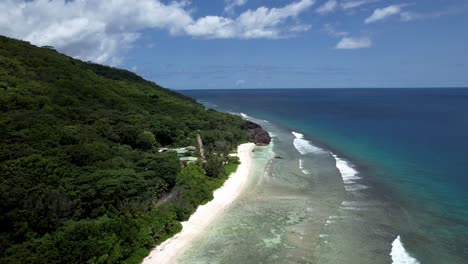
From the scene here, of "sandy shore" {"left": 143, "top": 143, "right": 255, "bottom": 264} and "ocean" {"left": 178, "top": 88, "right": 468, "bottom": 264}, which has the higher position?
"sandy shore" {"left": 143, "top": 143, "right": 255, "bottom": 264}

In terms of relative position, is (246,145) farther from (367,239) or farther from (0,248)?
(0,248)

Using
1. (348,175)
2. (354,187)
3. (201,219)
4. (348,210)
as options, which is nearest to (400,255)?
(348,210)

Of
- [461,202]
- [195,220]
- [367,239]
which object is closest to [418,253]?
[367,239]

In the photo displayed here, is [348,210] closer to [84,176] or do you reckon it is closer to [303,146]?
[84,176]

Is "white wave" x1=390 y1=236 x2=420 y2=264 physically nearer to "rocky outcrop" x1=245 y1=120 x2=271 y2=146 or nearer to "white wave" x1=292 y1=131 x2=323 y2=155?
"white wave" x1=292 y1=131 x2=323 y2=155

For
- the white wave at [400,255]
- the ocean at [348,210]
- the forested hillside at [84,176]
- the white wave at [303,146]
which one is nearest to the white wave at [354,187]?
the ocean at [348,210]

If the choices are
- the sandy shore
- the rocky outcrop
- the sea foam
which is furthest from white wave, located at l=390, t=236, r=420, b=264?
the rocky outcrop
